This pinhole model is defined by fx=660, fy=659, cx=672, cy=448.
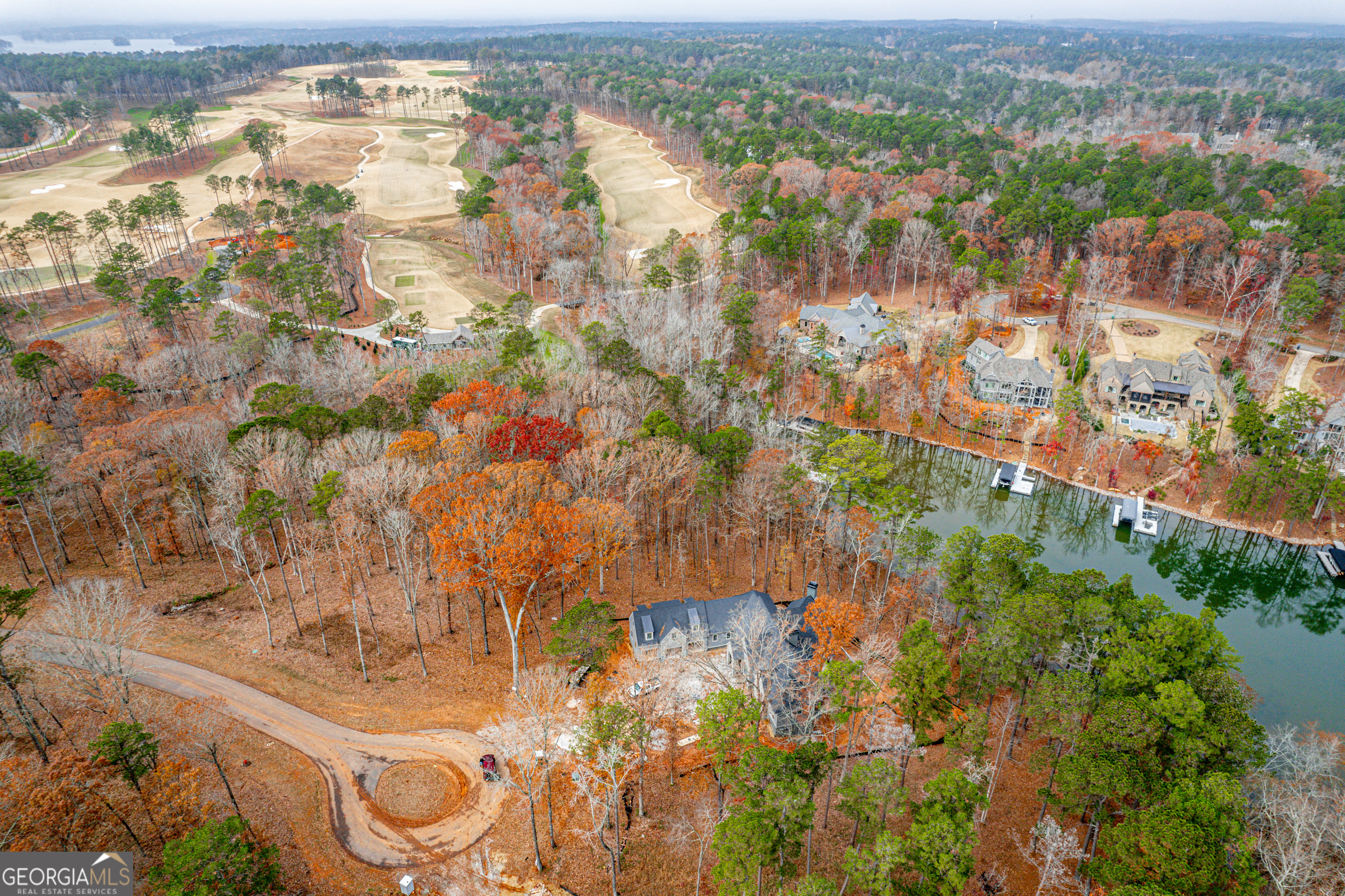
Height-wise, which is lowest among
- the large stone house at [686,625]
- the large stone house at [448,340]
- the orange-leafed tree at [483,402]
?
the large stone house at [686,625]

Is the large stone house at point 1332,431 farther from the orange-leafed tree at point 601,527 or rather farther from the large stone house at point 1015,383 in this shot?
the orange-leafed tree at point 601,527

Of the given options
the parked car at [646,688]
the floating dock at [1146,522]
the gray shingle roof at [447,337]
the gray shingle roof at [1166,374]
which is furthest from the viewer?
the gray shingle roof at [447,337]

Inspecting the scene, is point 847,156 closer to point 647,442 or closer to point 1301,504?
point 1301,504

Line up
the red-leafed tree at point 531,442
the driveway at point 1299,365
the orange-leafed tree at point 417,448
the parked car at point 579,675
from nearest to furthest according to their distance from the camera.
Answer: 1. the parked car at point 579,675
2. the orange-leafed tree at point 417,448
3. the red-leafed tree at point 531,442
4. the driveway at point 1299,365

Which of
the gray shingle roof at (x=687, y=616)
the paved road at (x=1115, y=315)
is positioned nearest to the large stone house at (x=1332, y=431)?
the paved road at (x=1115, y=315)

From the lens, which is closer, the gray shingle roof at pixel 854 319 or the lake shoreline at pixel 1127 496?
the lake shoreline at pixel 1127 496

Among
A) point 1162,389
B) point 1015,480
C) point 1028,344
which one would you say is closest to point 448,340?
point 1015,480

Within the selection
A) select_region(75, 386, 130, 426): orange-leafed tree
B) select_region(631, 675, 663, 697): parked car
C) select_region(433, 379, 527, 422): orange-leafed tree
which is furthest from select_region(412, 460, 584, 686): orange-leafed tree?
select_region(75, 386, 130, 426): orange-leafed tree

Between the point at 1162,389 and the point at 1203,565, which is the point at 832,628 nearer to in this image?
the point at 1203,565

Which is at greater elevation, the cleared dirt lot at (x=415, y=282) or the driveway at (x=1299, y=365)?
the cleared dirt lot at (x=415, y=282)
